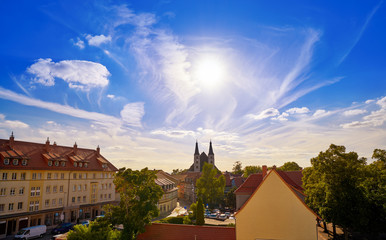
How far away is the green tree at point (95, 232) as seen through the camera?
22.2 m

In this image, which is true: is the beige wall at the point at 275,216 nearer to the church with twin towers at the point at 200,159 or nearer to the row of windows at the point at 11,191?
the row of windows at the point at 11,191

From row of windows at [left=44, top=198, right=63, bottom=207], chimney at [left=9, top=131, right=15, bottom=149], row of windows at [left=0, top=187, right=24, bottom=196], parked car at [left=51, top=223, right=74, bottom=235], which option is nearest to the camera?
row of windows at [left=0, top=187, right=24, bottom=196]

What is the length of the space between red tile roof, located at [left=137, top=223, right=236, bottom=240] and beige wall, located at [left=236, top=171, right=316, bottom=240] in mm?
1689

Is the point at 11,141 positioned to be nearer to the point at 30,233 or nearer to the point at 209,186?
the point at 30,233

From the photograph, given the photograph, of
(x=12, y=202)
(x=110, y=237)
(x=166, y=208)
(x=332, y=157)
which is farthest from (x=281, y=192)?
(x=166, y=208)

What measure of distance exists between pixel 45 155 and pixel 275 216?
44.7 meters

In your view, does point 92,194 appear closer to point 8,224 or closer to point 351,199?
point 8,224

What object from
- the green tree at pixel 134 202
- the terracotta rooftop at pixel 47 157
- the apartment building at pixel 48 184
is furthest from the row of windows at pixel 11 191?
the green tree at pixel 134 202

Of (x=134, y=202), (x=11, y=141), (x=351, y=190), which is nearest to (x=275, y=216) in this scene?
(x=351, y=190)

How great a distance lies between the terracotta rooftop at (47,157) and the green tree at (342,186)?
47817 millimetres

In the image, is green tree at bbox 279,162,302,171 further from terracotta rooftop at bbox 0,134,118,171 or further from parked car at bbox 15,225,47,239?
parked car at bbox 15,225,47,239

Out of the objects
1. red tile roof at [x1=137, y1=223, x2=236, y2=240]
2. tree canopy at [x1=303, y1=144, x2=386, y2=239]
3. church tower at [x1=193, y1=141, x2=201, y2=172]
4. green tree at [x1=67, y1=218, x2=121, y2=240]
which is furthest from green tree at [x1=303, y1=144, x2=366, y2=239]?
church tower at [x1=193, y1=141, x2=201, y2=172]

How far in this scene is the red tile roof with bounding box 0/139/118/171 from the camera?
4119cm

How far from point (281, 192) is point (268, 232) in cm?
417
